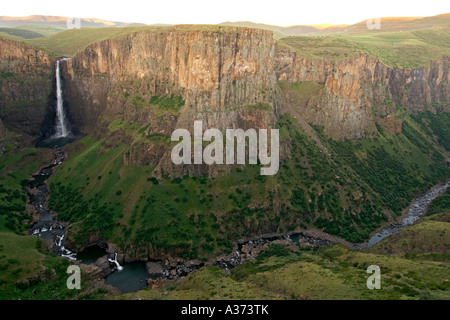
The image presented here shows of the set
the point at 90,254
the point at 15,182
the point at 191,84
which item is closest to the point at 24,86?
the point at 15,182

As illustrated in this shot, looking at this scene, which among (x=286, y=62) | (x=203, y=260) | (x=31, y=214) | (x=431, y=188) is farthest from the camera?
(x=286, y=62)

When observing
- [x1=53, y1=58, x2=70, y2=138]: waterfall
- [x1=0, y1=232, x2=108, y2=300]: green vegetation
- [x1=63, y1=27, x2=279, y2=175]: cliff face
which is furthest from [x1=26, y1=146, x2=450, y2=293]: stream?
[x1=53, y1=58, x2=70, y2=138]: waterfall

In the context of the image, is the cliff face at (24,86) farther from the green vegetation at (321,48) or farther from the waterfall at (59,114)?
the green vegetation at (321,48)

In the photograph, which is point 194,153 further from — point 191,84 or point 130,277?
point 130,277

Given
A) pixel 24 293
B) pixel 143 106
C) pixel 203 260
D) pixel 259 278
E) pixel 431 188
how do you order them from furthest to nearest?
pixel 431 188 < pixel 143 106 < pixel 203 260 < pixel 259 278 < pixel 24 293

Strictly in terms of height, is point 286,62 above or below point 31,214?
above

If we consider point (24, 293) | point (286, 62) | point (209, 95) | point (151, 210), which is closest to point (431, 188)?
point (286, 62)

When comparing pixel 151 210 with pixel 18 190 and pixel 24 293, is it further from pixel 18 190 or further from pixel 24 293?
pixel 18 190
